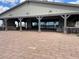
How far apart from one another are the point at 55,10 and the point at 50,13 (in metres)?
0.94

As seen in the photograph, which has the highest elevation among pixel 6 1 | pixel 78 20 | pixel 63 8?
pixel 6 1

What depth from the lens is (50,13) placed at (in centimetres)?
2359

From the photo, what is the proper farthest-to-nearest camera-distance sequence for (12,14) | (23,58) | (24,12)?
1. (12,14)
2. (24,12)
3. (23,58)

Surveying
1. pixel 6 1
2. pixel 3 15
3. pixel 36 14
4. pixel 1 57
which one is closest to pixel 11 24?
pixel 3 15

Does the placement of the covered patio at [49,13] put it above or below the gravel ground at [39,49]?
above

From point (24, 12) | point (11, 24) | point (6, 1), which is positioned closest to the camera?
point (24, 12)

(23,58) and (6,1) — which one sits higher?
(6,1)

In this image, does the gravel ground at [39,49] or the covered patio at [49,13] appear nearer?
the gravel ground at [39,49]

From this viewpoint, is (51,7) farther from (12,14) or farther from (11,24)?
(11,24)

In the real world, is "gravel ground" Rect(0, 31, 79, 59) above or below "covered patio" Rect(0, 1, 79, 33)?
below

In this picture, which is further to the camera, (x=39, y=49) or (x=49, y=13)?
(x=49, y=13)

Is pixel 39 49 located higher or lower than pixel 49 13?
lower

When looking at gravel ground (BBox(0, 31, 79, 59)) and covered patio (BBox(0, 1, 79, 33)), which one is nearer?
gravel ground (BBox(0, 31, 79, 59))

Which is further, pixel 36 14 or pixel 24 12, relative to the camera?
pixel 24 12
